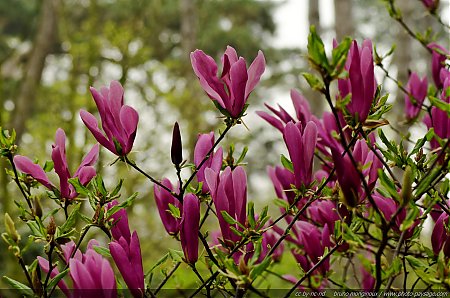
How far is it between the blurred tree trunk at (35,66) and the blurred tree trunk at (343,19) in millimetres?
2440

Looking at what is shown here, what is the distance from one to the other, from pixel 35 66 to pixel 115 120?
13.0 feet

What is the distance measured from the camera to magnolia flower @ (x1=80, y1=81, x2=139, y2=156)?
68 centimetres

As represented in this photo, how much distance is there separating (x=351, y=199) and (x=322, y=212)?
33cm

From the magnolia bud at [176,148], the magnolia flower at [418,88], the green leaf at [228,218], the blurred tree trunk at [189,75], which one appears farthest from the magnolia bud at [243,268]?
the blurred tree trunk at [189,75]

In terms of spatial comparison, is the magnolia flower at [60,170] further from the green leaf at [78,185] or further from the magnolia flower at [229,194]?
the magnolia flower at [229,194]

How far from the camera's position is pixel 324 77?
0.49 metres

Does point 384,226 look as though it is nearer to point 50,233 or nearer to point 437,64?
point 50,233

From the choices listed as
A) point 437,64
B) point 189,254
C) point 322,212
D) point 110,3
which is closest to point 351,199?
point 189,254

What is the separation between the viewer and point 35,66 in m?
4.32

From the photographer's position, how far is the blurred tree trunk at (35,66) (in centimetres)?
406

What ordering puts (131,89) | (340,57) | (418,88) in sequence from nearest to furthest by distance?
(340,57), (418,88), (131,89)

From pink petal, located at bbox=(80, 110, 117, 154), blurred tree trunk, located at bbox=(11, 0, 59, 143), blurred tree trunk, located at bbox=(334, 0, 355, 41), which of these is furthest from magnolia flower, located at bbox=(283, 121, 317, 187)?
blurred tree trunk, located at bbox=(11, 0, 59, 143)

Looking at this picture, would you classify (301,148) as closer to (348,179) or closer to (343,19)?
(348,179)

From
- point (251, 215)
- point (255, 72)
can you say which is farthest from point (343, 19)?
point (251, 215)
